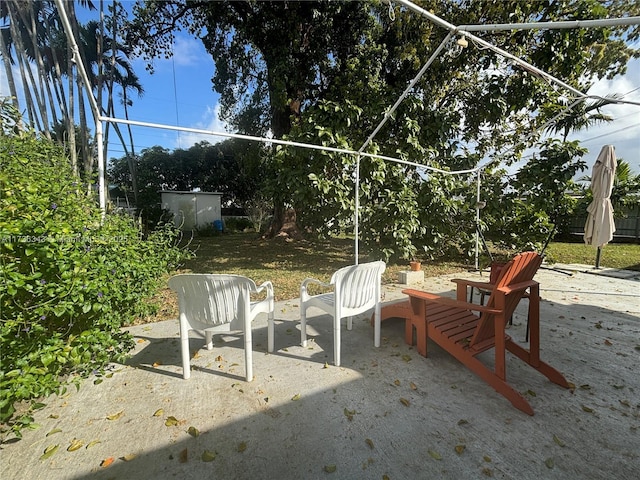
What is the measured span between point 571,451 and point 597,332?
2438mm

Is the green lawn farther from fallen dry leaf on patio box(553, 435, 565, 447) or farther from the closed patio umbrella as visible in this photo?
fallen dry leaf on patio box(553, 435, 565, 447)

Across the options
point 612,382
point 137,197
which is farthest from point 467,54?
point 137,197

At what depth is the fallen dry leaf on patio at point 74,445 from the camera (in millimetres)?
1670

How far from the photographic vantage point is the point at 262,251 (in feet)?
31.7

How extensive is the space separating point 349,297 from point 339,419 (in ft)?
3.39

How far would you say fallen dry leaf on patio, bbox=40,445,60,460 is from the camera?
1618 millimetres

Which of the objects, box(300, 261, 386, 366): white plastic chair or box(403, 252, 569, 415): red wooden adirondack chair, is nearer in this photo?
box(403, 252, 569, 415): red wooden adirondack chair

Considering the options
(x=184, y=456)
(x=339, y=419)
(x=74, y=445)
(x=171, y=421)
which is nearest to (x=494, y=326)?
(x=339, y=419)

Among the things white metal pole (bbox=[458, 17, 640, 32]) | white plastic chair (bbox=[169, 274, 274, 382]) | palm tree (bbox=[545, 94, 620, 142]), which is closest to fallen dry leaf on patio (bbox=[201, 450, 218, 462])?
white plastic chair (bbox=[169, 274, 274, 382])

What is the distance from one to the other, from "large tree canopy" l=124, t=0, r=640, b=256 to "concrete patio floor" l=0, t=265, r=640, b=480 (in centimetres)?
420

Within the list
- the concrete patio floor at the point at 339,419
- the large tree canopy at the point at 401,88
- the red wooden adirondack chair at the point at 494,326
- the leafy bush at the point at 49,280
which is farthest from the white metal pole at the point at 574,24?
the leafy bush at the point at 49,280

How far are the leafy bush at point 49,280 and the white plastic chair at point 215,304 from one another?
18.9 inches

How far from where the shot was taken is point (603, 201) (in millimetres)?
4145

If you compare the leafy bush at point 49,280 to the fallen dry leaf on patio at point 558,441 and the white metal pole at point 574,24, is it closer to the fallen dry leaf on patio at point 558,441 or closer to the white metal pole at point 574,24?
the fallen dry leaf on patio at point 558,441
